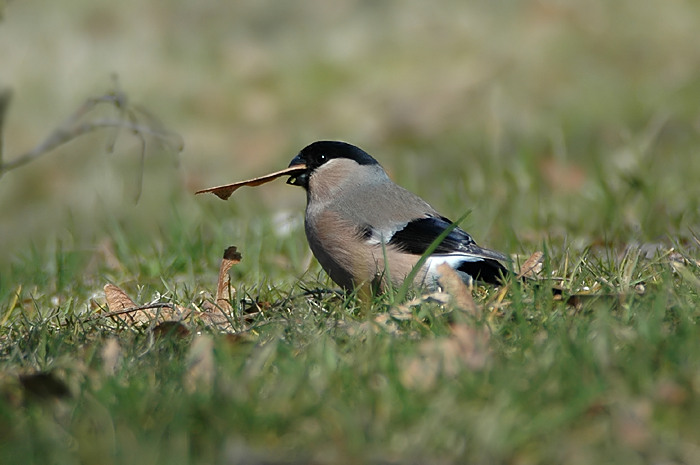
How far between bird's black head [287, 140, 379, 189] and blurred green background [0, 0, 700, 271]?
2066 mm

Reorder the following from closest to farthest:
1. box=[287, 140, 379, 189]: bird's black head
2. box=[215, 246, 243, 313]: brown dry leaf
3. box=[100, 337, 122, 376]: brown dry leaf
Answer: box=[100, 337, 122, 376]: brown dry leaf < box=[215, 246, 243, 313]: brown dry leaf < box=[287, 140, 379, 189]: bird's black head

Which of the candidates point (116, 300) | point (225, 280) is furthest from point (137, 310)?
point (225, 280)

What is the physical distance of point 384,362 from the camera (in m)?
2.74

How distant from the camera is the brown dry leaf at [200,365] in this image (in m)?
2.65

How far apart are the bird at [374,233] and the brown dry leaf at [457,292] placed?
0.26 metres

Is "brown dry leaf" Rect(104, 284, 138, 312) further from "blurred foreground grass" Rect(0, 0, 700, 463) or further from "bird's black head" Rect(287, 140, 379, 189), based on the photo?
"bird's black head" Rect(287, 140, 379, 189)

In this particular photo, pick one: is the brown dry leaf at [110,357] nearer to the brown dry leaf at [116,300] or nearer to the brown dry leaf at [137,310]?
the brown dry leaf at [137,310]

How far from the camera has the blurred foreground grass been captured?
7.80 feet

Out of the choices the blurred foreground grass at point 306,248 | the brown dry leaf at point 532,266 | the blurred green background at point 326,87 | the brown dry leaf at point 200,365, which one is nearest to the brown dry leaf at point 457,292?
the blurred foreground grass at point 306,248

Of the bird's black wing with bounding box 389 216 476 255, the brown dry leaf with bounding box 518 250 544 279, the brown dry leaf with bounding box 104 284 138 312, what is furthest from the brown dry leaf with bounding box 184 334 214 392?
the brown dry leaf with bounding box 518 250 544 279

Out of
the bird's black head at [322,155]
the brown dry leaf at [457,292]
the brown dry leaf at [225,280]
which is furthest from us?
the bird's black head at [322,155]

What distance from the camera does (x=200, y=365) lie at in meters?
2.82

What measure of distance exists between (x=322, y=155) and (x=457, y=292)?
4.92 feet

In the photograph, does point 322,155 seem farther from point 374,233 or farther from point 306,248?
point 306,248
